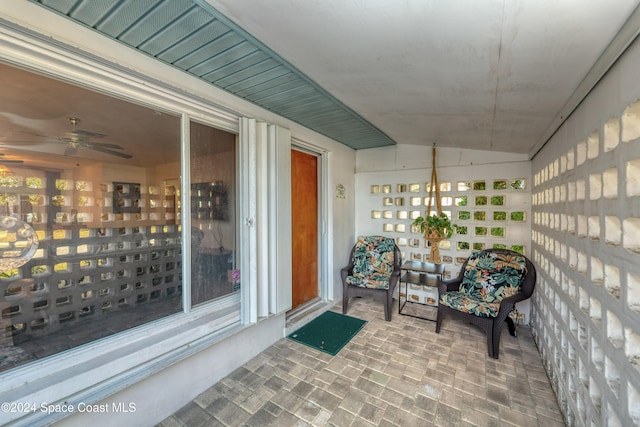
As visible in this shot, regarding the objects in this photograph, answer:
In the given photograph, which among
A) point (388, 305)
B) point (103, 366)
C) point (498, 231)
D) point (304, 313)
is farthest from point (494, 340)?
point (103, 366)

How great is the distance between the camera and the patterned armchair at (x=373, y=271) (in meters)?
3.21

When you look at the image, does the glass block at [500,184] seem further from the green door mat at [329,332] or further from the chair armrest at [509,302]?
the green door mat at [329,332]

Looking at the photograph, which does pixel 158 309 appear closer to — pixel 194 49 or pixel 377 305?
pixel 194 49

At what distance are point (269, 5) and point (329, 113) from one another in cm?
149

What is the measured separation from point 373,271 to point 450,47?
2964mm

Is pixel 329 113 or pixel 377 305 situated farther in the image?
pixel 377 305

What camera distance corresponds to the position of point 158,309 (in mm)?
1956

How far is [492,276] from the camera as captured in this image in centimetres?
285

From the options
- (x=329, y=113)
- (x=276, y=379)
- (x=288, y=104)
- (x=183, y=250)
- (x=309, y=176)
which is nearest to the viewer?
(x=183, y=250)

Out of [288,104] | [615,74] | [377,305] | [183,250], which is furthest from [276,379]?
[615,74]

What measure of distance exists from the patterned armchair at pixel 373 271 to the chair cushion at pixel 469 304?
0.68 metres

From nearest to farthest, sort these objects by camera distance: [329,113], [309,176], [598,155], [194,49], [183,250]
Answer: [598,155] → [194,49] → [183,250] → [329,113] → [309,176]

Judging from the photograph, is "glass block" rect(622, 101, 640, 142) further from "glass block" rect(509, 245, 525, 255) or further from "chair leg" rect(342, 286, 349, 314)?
"chair leg" rect(342, 286, 349, 314)

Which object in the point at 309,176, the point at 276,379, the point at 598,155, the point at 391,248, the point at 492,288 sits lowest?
the point at 276,379
